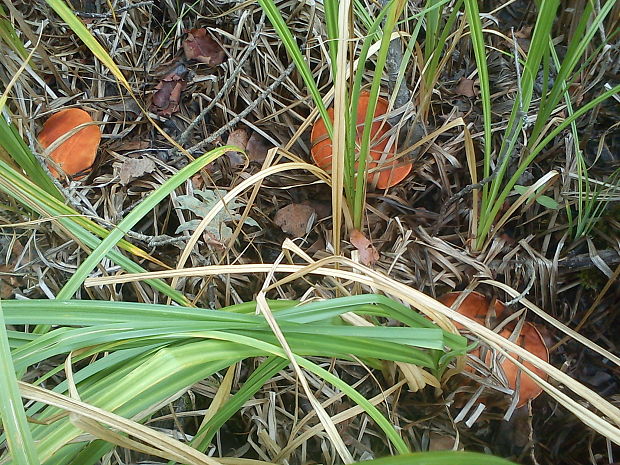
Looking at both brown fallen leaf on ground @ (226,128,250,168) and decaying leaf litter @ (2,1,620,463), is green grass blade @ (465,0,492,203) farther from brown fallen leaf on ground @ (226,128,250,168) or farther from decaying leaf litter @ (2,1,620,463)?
brown fallen leaf on ground @ (226,128,250,168)

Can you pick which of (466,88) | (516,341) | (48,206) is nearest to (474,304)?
(516,341)

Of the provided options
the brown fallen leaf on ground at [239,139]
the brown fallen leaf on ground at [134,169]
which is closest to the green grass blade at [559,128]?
the brown fallen leaf on ground at [239,139]

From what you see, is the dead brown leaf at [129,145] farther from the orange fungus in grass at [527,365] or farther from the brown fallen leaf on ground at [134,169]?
the orange fungus in grass at [527,365]

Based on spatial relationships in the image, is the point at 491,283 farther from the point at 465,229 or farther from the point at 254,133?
the point at 254,133

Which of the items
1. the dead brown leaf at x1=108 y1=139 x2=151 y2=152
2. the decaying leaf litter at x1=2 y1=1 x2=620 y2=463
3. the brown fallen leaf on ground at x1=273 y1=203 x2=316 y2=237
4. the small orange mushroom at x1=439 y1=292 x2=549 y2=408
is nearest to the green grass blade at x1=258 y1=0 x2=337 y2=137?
the decaying leaf litter at x1=2 y1=1 x2=620 y2=463

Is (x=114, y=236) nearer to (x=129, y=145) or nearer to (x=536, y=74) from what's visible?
(x=129, y=145)

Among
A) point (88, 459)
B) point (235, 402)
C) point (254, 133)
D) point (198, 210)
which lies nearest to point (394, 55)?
point (254, 133)

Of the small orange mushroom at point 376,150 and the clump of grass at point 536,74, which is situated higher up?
the clump of grass at point 536,74
